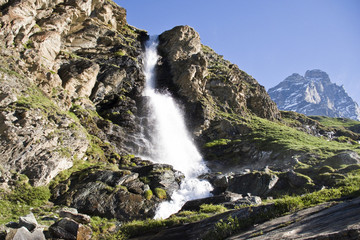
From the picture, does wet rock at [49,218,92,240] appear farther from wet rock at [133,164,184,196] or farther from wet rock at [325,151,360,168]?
wet rock at [325,151,360,168]

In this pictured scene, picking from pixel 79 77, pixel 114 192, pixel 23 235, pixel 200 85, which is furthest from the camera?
pixel 200 85

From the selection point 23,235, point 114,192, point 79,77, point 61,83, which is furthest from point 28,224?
point 79,77

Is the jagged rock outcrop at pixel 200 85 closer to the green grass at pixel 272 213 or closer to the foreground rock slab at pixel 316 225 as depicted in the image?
the green grass at pixel 272 213

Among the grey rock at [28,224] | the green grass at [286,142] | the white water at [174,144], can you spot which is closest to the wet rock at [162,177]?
the white water at [174,144]

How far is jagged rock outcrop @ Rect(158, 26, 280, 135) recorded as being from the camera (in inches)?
1934

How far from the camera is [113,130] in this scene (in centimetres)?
3791

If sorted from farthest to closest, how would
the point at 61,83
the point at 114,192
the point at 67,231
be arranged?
1. the point at 61,83
2. the point at 114,192
3. the point at 67,231

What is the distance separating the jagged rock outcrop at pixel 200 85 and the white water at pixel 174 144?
2552mm

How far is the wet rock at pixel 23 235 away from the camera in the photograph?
10.6 meters

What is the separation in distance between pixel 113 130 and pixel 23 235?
27390 mm

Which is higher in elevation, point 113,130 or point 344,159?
point 113,130

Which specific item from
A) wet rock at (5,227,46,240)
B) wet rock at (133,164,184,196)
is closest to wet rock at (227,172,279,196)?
wet rock at (133,164,184,196)

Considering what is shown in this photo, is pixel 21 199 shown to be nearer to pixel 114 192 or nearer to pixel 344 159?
pixel 114 192

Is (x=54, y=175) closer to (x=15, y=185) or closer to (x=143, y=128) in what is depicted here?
(x=15, y=185)
